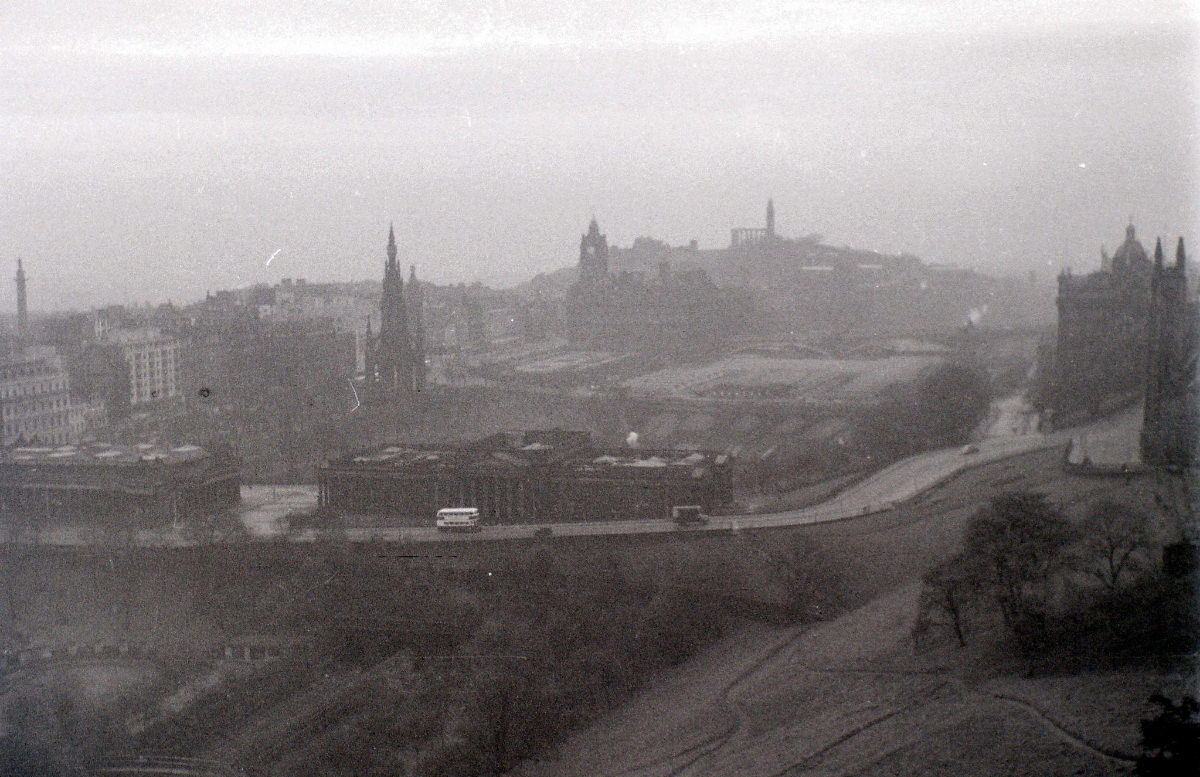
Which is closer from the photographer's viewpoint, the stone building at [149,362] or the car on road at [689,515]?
the car on road at [689,515]

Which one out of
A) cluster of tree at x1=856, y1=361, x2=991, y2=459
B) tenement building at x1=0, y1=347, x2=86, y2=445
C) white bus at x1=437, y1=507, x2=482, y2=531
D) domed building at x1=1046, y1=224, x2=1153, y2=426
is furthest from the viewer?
domed building at x1=1046, y1=224, x2=1153, y2=426

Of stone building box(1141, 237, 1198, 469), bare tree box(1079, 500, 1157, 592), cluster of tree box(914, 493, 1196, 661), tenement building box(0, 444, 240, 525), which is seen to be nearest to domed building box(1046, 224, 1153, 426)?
stone building box(1141, 237, 1198, 469)

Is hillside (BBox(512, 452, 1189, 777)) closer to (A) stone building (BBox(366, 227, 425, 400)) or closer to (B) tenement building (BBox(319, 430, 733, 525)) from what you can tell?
(B) tenement building (BBox(319, 430, 733, 525))

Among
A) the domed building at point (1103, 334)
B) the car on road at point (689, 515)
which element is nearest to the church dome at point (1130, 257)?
the domed building at point (1103, 334)

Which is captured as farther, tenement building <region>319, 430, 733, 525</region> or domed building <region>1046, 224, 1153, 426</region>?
domed building <region>1046, 224, 1153, 426</region>

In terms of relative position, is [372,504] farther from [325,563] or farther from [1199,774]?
[1199,774]

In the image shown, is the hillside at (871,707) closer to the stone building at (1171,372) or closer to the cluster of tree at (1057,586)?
the cluster of tree at (1057,586)
